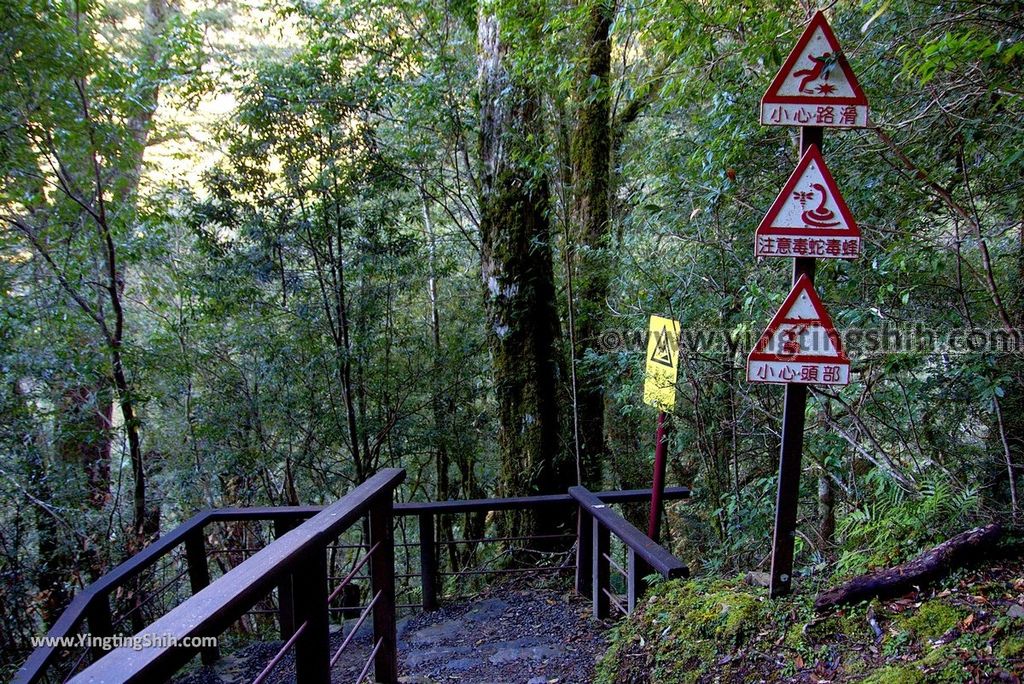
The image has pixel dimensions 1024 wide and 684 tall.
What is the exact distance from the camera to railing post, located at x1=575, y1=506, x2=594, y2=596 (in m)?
4.52

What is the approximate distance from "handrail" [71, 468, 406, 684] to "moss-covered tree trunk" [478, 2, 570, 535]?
11.3 ft

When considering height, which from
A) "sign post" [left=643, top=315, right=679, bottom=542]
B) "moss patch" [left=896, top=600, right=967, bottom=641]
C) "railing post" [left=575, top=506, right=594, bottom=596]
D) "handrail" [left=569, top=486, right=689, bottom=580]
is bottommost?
"railing post" [left=575, top=506, right=594, bottom=596]

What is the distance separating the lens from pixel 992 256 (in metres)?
3.87

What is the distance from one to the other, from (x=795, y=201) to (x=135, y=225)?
6.81 metres

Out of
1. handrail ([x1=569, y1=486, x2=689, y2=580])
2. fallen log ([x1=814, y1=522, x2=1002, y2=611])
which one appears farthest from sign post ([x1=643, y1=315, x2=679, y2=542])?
fallen log ([x1=814, y1=522, x2=1002, y2=611])

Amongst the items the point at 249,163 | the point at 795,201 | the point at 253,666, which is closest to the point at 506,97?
the point at 249,163

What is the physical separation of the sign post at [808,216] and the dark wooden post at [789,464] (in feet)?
0.14

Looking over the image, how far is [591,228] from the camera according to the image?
6.93 m

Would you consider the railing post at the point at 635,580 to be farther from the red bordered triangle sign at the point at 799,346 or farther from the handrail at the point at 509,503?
the red bordered triangle sign at the point at 799,346

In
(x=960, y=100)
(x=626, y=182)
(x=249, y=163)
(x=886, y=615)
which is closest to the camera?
(x=886, y=615)

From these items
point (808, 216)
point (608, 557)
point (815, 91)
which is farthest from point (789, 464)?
point (608, 557)

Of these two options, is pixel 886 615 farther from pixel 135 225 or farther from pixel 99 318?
pixel 135 225

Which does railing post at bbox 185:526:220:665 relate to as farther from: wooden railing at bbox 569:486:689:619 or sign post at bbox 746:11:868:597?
sign post at bbox 746:11:868:597

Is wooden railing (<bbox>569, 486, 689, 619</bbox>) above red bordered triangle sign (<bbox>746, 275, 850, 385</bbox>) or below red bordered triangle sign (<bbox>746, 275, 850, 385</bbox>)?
below
